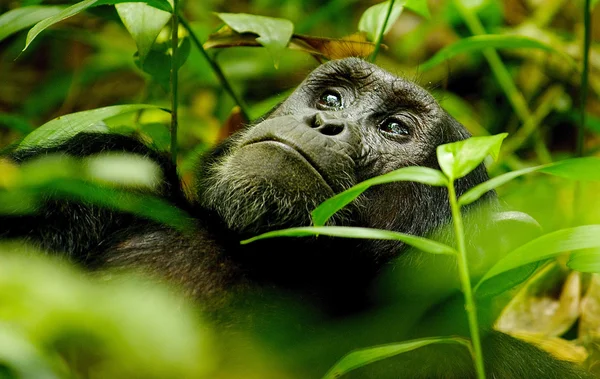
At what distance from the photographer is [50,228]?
2350 mm

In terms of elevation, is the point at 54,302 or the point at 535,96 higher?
the point at 535,96

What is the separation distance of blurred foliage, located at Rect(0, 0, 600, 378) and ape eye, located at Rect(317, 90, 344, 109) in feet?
0.90

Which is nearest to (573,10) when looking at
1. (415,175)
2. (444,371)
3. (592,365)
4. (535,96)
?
(535,96)

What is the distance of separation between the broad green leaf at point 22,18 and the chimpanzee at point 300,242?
1.79 feet

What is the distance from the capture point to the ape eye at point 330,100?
3.00 metres

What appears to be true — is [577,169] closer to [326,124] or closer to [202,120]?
[326,124]

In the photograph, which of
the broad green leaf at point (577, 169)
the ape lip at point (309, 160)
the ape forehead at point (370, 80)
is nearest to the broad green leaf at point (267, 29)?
the ape forehead at point (370, 80)

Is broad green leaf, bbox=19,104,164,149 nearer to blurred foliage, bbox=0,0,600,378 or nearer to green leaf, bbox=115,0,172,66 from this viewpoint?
blurred foliage, bbox=0,0,600,378

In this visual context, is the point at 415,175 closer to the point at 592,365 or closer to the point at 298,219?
the point at 298,219

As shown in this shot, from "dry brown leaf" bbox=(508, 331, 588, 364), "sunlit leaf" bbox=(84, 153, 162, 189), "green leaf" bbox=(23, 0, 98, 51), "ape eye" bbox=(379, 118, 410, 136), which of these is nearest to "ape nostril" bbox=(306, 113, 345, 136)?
"ape eye" bbox=(379, 118, 410, 136)

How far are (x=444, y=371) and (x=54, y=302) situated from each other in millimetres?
1554

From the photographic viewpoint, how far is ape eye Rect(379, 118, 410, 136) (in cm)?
A: 289

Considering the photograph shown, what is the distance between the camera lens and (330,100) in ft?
9.94

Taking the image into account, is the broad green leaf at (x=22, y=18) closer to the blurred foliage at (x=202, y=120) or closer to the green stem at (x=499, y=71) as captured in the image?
the blurred foliage at (x=202, y=120)
